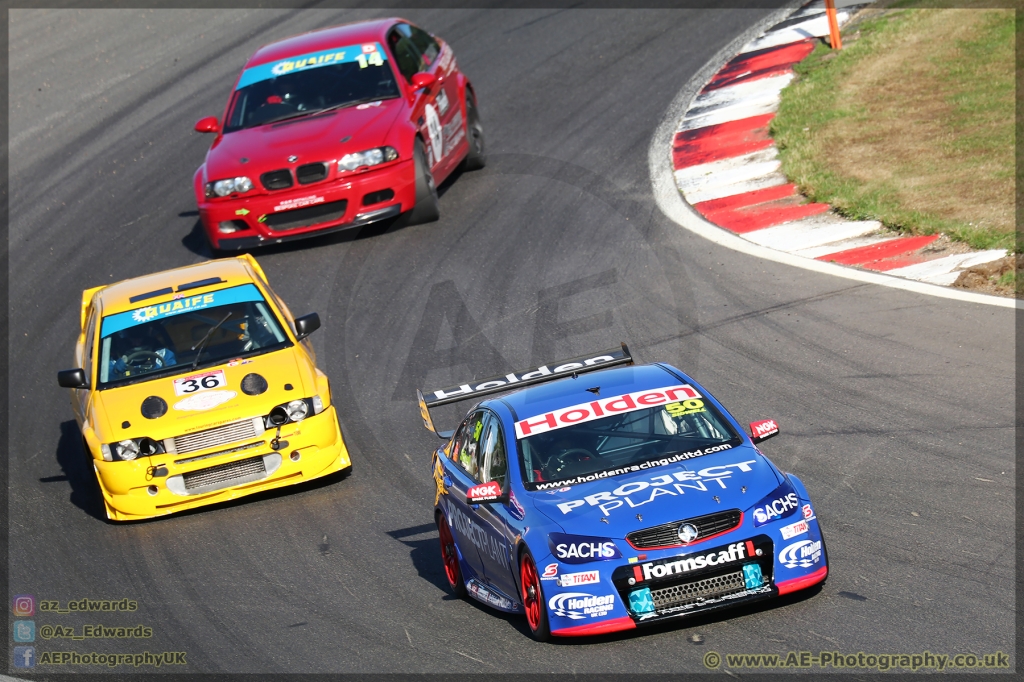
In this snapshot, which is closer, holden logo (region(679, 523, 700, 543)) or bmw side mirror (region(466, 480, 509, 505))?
holden logo (region(679, 523, 700, 543))

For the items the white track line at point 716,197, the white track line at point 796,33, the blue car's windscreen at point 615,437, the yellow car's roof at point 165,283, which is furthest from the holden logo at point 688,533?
the white track line at point 796,33

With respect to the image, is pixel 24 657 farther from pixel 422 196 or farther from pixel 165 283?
pixel 422 196

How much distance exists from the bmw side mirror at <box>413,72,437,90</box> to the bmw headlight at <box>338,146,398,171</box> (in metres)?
0.99

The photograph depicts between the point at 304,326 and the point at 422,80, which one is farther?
the point at 422,80

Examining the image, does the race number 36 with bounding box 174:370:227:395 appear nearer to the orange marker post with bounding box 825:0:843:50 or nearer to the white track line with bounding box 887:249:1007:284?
the white track line with bounding box 887:249:1007:284

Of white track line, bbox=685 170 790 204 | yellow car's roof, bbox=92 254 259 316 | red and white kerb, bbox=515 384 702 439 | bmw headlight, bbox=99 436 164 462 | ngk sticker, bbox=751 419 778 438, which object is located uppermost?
red and white kerb, bbox=515 384 702 439

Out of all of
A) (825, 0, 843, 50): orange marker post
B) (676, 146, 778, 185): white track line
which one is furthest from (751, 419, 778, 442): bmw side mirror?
(825, 0, 843, 50): orange marker post

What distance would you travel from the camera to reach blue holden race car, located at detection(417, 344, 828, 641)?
653cm

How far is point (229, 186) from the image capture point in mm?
14477

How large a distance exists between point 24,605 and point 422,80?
8121mm

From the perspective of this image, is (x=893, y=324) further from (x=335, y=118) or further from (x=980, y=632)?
(x=335, y=118)

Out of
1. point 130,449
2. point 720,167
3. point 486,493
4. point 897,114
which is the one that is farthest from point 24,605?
point 897,114

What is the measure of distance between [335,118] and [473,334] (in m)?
3.64

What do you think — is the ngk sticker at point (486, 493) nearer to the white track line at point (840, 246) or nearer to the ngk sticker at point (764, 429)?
the ngk sticker at point (764, 429)
